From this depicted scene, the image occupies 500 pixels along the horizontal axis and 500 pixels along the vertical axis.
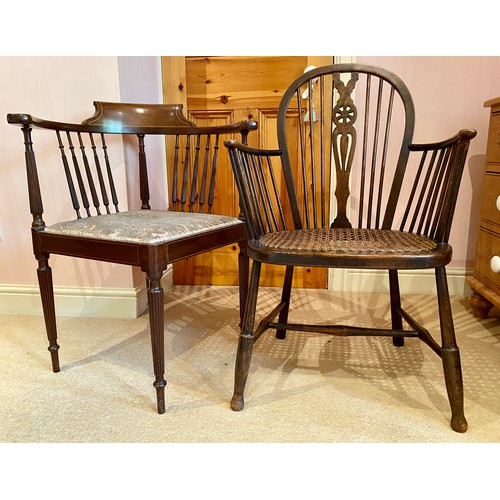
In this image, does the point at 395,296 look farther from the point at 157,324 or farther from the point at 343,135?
the point at 157,324

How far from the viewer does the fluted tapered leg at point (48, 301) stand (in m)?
1.27

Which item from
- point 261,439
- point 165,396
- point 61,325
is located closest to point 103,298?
point 61,325

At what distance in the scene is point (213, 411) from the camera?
3.63 ft

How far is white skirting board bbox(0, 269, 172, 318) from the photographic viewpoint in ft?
5.88

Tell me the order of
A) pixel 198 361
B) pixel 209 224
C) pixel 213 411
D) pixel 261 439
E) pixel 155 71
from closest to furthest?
pixel 261 439, pixel 213 411, pixel 209 224, pixel 198 361, pixel 155 71

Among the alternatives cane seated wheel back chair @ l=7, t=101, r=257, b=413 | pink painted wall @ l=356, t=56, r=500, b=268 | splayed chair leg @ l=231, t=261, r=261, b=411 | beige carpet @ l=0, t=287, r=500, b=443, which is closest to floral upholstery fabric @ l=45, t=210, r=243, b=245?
cane seated wheel back chair @ l=7, t=101, r=257, b=413

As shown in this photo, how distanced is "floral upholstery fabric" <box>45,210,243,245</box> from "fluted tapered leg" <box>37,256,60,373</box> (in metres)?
0.14

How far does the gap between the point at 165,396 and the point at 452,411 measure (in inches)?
30.5

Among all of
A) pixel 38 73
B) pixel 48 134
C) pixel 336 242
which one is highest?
pixel 38 73

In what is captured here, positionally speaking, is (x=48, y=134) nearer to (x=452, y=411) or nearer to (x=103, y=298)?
(x=103, y=298)

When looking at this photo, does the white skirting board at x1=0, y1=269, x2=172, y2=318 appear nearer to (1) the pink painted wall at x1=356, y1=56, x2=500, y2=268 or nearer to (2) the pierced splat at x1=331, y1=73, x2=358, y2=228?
(2) the pierced splat at x1=331, y1=73, x2=358, y2=228

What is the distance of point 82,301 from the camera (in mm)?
1818

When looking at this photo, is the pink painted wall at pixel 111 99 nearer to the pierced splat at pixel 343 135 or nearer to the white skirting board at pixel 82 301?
the white skirting board at pixel 82 301

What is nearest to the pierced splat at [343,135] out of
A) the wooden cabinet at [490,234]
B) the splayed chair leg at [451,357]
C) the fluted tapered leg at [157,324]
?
the splayed chair leg at [451,357]
